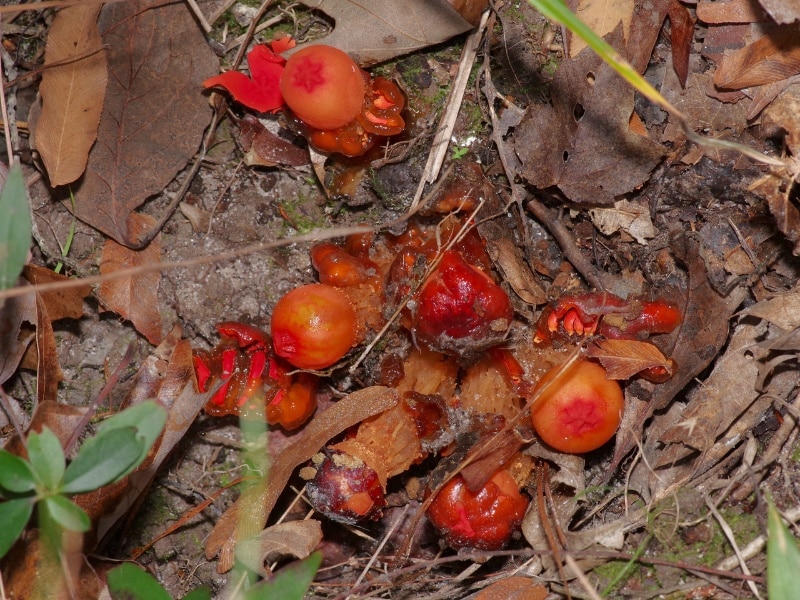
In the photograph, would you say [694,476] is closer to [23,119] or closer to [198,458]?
[198,458]

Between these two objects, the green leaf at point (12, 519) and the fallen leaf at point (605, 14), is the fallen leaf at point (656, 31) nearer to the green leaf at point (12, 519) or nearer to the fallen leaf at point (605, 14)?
the fallen leaf at point (605, 14)

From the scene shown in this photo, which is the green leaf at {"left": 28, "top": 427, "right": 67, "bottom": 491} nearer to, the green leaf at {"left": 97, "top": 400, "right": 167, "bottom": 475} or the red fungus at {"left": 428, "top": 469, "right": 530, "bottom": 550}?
the green leaf at {"left": 97, "top": 400, "right": 167, "bottom": 475}

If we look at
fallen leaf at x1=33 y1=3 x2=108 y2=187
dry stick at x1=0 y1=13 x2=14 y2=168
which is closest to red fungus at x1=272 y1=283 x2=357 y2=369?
fallen leaf at x1=33 y1=3 x2=108 y2=187

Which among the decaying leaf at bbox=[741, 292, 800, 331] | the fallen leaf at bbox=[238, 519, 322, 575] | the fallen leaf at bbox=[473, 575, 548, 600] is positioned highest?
the decaying leaf at bbox=[741, 292, 800, 331]

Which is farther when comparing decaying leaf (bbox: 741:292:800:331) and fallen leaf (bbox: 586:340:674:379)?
fallen leaf (bbox: 586:340:674:379)

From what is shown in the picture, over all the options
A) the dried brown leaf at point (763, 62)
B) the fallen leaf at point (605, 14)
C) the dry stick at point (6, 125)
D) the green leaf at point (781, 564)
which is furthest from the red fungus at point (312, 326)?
the dried brown leaf at point (763, 62)

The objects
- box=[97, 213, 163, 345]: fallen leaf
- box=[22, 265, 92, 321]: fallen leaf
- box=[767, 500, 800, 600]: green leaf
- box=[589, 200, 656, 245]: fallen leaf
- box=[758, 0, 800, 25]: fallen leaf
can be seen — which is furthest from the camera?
box=[97, 213, 163, 345]: fallen leaf

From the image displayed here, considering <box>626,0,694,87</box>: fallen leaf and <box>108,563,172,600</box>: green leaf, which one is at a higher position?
<box>626,0,694,87</box>: fallen leaf
